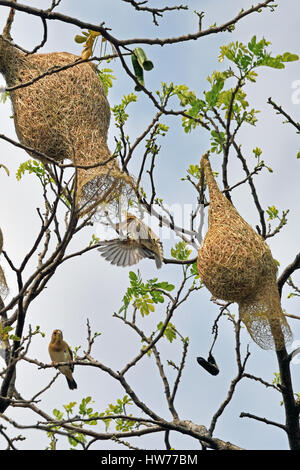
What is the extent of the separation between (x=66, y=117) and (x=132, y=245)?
93 cm

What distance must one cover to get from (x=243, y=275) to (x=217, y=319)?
887 mm

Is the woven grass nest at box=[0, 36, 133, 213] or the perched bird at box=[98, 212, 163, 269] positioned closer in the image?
the woven grass nest at box=[0, 36, 133, 213]

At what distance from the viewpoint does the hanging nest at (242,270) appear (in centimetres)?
342

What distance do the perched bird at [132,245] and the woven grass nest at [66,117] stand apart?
15.5 inches

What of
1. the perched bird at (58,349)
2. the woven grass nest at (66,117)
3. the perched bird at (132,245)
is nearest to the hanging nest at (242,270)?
the perched bird at (132,245)

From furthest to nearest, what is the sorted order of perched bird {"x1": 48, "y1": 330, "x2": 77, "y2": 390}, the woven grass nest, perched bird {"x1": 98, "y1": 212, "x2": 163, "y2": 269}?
1. perched bird {"x1": 48, "y1": 330, "x2": 77, "y2": 390}
2. perched bird {"x1": 98, "y1": 212, "x2": 163, "y2": 269}
3. the woven grass nest

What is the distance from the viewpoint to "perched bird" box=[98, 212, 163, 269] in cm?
384

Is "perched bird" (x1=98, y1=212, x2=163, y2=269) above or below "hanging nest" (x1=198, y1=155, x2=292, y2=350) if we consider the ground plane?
above

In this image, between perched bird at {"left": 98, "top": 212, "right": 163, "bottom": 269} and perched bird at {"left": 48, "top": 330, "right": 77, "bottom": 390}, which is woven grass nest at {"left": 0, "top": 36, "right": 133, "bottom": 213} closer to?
perched bird at {"left": 98, "top": 212, "right": 163, "bottom": 269}

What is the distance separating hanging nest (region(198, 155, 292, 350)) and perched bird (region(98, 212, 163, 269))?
0.44 metres

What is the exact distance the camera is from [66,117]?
3449 millimetres

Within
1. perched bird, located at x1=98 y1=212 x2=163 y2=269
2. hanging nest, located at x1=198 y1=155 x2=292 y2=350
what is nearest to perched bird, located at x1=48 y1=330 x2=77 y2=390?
perched bird, located at x1=98 y1=212 x2=163 y2=269

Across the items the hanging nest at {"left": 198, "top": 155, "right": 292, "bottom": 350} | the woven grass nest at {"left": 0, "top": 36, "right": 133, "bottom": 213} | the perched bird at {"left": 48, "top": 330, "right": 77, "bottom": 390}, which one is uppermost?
the woven grass nest at {"left": 0, "top": 36, "right": 133, "bottom": 213}

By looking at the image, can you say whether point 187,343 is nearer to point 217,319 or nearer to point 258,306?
point 217,319
